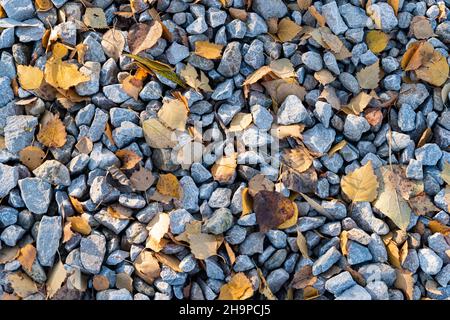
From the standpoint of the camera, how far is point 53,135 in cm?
152

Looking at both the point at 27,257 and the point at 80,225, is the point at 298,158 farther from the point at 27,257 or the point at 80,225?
the point at 27,257

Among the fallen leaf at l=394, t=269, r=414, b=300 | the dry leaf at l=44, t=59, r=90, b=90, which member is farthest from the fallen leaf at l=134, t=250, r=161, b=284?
the fallen leaf at l=394, t=269, r=414, b=300

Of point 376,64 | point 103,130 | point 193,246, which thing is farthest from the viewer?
point 376,64

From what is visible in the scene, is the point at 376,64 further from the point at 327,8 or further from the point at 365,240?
the point at 365,240

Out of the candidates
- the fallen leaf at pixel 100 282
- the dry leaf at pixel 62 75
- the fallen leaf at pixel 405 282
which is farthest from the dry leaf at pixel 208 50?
the fallen leaf at pixel 405 282

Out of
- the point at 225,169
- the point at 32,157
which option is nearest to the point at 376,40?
the point at 225,169

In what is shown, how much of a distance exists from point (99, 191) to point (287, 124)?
55 centimetres

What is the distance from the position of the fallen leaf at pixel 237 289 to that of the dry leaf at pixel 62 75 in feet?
2.25

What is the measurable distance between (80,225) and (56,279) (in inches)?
5.8

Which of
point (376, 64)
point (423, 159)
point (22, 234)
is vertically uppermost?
point (376, 64)

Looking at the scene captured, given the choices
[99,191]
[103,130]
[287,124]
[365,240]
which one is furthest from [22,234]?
[365,240]

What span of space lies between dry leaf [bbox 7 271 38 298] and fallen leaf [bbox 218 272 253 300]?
0.48 m

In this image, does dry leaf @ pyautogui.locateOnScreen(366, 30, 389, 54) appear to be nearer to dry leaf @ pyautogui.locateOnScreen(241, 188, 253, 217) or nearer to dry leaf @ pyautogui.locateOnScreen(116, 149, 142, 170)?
dry leaf @ pyautogui.locateOnScreen(241, 188, 253, 217)

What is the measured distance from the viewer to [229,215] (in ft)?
4.83
